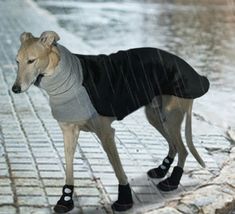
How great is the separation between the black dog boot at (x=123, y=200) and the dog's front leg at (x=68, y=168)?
14.2 inches

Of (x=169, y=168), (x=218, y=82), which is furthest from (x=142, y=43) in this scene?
(x=169, y=168)

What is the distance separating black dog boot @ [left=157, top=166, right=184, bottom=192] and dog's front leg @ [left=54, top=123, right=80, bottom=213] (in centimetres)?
92

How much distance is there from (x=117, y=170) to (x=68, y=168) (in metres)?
0.40

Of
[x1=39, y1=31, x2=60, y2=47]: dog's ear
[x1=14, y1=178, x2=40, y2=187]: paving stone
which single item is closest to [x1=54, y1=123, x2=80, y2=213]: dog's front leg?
[x1=14, y1=178, x2=40, y2=187]: paving stone

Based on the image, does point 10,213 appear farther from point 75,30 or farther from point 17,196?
point 75,30

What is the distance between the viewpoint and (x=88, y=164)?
5.85 meters

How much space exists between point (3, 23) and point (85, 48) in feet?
14.9

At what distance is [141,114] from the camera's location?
7902 millimetres

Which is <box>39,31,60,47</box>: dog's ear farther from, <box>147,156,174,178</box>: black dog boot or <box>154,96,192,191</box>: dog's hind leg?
<box>147,156,174,178</box>: black dog boot

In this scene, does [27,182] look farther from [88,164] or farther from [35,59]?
[35,59]

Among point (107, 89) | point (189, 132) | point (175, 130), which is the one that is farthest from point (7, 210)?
point (189, 132)

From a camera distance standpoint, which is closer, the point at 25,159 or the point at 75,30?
the point at 25,159

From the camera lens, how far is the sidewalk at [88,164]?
16.2ft

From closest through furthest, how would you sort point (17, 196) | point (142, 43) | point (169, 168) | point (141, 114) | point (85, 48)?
point (17, 196)
point (169, 168)
point (141, 114)
point (85, 48)
point (142, 43)
